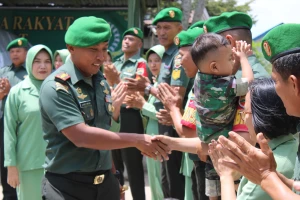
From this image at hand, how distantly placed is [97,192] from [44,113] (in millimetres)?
624

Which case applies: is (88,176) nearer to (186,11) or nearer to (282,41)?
(282,41)

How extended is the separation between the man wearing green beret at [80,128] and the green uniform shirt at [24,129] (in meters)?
1.73

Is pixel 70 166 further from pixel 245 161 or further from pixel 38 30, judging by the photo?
pixel 38 30

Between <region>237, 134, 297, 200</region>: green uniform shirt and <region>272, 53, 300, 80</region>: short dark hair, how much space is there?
514 mm

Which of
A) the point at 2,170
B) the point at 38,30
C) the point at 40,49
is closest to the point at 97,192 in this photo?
the point at 40,49

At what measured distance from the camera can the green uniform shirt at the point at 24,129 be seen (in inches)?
194

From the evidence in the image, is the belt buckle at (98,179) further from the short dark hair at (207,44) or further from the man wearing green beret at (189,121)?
the short dark hair at (207,44)

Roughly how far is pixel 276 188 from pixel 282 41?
58cm

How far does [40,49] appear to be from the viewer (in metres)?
5.26

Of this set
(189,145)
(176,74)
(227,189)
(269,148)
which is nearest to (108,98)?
(189,145)

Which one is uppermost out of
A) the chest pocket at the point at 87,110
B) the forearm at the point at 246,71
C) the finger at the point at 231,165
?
the forearm at the point at 246,71

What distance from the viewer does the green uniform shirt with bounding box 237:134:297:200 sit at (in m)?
2.18

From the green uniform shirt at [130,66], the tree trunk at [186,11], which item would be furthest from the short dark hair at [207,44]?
the tree trunk at [186,11]

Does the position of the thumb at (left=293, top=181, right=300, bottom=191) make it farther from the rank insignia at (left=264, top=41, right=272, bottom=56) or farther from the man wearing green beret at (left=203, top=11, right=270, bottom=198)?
the man wearing green beret at (left=203, top=11, right=270, bottom=198)
